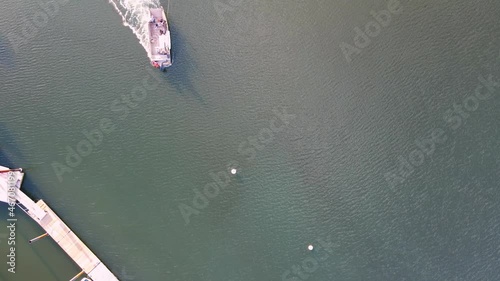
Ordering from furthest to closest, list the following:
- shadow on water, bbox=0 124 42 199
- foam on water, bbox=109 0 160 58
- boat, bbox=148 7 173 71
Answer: foam on water, bbox=109 0 160 58 < shadow on water, bbox=0 124 42 199 < boat, bbox=148 7 173 71

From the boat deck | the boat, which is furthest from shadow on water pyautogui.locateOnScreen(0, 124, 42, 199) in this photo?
the boat deck

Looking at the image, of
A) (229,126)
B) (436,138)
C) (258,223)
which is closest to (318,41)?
(229,126)

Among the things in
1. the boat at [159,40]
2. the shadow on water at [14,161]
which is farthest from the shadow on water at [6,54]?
the boat at [159,40]

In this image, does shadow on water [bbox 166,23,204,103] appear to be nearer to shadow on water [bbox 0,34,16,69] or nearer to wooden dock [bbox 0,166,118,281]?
shadow on water [bbox 0,34,16,69]

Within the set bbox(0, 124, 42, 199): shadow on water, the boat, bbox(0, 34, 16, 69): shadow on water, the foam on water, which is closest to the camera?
the boat

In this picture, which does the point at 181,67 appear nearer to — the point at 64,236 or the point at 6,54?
the point at 6,54

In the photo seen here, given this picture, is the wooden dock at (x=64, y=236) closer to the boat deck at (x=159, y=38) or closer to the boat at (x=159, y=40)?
the boat at (x=159, y=40)

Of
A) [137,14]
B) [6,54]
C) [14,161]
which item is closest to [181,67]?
[137,14]
